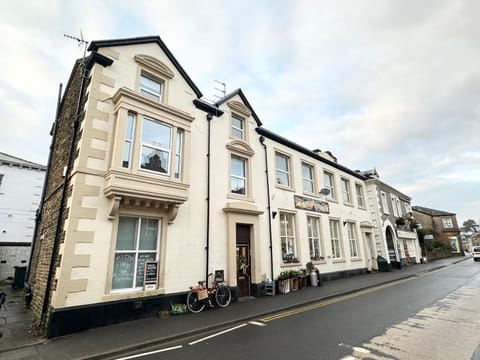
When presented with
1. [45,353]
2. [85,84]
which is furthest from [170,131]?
[45,353]

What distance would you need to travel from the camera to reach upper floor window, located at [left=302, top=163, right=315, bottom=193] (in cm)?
1559

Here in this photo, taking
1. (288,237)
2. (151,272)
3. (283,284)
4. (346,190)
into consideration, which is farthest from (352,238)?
(151,272)

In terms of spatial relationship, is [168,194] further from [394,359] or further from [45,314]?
[394,359]

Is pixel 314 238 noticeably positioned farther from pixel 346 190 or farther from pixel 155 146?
pixel 155 146

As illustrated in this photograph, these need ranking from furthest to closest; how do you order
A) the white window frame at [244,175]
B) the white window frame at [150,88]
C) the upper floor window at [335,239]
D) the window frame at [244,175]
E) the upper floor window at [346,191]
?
the upper floor window at [346,191] → the upper floor window at [335,239] → the white window frame at [244,175] → the window frame at [244,175] → the white window frame at [150,88]

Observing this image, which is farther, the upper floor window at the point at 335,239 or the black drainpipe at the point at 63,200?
the upper floor window at the point at 335,239

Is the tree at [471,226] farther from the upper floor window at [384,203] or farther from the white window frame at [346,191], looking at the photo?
the white window frame at [346,191]

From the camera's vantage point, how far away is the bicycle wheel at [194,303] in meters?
7.92

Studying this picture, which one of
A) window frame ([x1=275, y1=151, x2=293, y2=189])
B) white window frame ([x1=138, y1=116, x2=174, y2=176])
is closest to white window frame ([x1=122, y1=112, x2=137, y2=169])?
white window frame ([x1=138, y1=116, x2=174, y2=176])

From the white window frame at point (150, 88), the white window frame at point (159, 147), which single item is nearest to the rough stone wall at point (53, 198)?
the white window frame at point (150, 88)

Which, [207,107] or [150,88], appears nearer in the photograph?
[150,88]

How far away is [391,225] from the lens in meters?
21.6

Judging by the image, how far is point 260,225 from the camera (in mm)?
11578

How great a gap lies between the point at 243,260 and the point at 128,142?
6.82 meters
